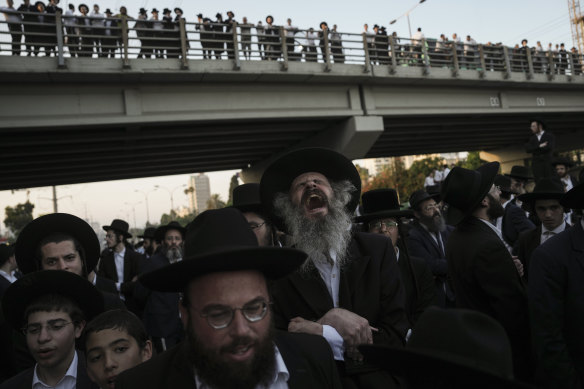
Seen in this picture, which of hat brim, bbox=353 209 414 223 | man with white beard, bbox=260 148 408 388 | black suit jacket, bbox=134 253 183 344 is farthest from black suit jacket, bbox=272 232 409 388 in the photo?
black suit jacket, bbox=134 253 183 344

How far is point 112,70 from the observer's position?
1504cm

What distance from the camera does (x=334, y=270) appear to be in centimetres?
277

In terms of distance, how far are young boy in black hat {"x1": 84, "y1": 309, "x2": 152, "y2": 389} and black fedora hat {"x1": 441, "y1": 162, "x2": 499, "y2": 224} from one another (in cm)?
265

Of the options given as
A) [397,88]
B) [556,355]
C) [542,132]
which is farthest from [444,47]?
[556,355]

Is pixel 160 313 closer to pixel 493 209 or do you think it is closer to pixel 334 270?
pixel 334 270

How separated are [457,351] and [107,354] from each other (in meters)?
2.16

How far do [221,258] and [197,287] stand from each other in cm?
23

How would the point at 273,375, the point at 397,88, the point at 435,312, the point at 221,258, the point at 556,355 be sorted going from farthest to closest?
the point at 397,88
the point at 556,355
the point at 273,375
the point at 221,258
the point at 435,312

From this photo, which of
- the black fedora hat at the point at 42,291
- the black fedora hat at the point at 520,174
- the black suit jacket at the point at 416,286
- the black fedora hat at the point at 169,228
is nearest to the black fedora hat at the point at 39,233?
the black fedora hat at the point at 42,291

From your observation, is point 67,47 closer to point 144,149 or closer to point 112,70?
point 112,70

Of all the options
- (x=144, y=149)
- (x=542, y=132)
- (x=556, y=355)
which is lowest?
(x=556, y=355)

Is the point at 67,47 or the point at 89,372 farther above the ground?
the point at 67,47

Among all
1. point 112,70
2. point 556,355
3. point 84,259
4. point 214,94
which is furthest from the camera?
point 214,94

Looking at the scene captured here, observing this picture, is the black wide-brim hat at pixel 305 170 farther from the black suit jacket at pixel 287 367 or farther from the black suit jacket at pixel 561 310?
the black suit jacket at pixel 561 310
